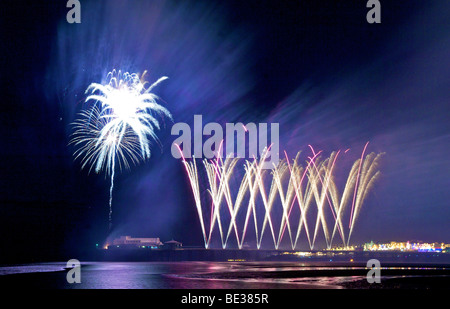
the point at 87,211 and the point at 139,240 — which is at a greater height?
the point at 87,211

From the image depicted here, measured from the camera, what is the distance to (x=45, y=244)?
80.0m

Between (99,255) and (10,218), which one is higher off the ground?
(10,218)

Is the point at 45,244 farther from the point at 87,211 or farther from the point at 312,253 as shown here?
the point at 312,253

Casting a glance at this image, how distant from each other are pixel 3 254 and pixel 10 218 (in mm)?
7337
